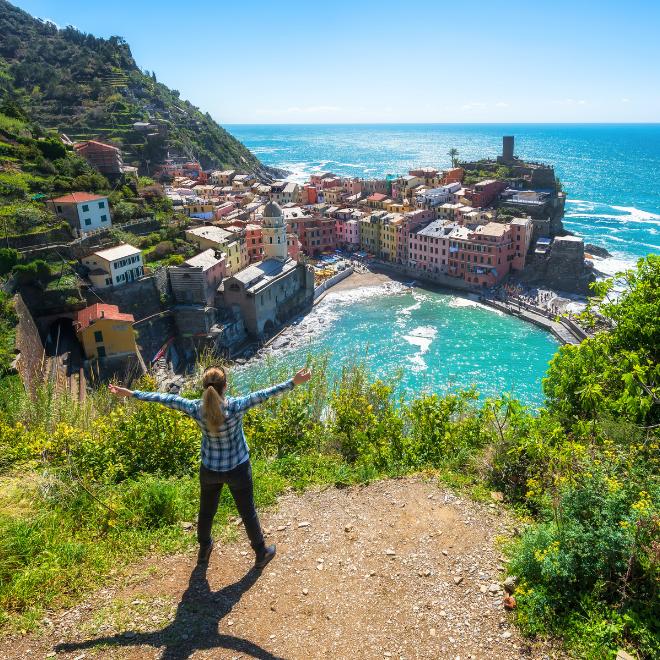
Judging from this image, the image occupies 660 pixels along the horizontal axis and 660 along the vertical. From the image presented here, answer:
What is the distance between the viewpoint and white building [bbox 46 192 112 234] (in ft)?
108

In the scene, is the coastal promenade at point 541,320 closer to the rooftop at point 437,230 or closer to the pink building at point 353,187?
the rooftop at point 437,230

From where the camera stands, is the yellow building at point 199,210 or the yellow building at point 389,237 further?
the yellow building at point 389,237

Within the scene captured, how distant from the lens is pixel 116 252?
100 feet

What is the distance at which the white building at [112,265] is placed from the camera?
29562mm

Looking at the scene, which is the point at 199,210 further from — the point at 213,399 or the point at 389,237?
the point at 213,399

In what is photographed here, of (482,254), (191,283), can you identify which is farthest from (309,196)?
(191,283)

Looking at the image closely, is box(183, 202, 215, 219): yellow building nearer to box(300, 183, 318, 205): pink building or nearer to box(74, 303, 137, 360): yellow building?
box(300, 183, 318, 205): pink building

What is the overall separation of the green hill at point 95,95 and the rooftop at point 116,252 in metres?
37.8

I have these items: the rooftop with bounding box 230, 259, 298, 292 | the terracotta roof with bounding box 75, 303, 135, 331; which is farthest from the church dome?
the terracotta roof with bounding box 75, 303, 135, 331

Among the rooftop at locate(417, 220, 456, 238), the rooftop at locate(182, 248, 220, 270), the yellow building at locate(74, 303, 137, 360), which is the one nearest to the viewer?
the yellow building at locate(74, 303, 137, 360)

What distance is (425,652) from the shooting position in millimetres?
4848

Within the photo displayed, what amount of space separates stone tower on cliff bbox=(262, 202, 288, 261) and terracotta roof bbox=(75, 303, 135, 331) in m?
Answer: 17.3

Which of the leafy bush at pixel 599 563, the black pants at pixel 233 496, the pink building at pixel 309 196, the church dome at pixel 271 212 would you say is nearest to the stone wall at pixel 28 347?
the black pants at pixel 233 496

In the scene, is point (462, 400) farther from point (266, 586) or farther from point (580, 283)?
point (580, 283)
